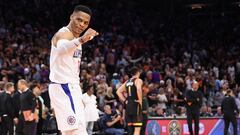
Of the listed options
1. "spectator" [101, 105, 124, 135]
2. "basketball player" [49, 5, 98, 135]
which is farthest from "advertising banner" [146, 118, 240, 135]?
"basketball player" [49, 5, 98, 135]

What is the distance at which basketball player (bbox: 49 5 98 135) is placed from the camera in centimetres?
662

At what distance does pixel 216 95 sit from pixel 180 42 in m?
6.09

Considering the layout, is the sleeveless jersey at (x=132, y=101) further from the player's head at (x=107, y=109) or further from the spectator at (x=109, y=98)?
the spectator at (x=109, y=98)

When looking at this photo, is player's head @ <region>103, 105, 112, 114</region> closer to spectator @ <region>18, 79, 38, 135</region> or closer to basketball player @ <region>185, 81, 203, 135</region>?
basketball player @ <region>185, 81, 203, 135</region>

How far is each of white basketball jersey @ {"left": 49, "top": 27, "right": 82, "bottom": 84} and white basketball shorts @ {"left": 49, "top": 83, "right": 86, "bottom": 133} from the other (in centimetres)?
7

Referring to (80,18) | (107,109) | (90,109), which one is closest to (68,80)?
(80,18)

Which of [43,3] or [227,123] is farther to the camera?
[43,3]

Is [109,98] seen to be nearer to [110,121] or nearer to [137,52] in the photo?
[110,121]

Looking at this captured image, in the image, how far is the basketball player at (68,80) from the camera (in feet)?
21.7

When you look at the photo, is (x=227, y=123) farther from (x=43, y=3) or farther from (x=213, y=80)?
(x=43, y=3)

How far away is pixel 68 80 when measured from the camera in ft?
22.0

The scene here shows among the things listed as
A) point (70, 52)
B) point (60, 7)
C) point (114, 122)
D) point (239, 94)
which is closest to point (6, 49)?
point (114, 122)

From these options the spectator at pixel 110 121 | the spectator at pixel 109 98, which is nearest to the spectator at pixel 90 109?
the spectator at pixel 110 121

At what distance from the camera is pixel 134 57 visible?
84.8 feet
